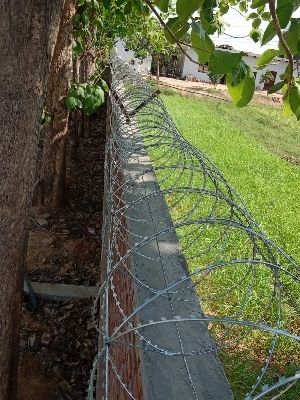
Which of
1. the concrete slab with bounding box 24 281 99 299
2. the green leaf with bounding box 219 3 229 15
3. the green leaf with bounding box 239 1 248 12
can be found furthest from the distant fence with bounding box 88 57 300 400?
the concrete slab with bounding box 24 281 99 299

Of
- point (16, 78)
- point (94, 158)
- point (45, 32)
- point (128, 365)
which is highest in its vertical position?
point (45, 32)

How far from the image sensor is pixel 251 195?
7.28 meters

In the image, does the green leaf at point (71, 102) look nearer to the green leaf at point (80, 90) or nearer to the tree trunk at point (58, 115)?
the green leaf at point (80, 90)

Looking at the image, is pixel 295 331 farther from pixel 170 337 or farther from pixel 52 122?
pixel 52 122

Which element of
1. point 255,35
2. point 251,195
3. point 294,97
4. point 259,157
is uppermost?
point 255,35

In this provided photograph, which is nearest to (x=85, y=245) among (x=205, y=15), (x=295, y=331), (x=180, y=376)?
(x=295, y=331)

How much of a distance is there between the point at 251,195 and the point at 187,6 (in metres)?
6.39

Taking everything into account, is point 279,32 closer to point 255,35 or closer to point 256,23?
point 255,35

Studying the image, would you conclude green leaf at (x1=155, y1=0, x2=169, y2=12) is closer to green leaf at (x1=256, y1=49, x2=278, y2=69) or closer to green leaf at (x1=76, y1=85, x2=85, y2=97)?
green leaf at (x1=256, y1=49, x2=278, y2=69)

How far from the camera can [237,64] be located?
42.5 inches

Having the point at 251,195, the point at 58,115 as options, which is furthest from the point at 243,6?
the point at 251,195

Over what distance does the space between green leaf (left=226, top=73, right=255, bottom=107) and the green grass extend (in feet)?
13.2

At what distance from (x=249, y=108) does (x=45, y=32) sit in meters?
22.5

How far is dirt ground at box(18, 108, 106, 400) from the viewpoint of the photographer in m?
3.13
